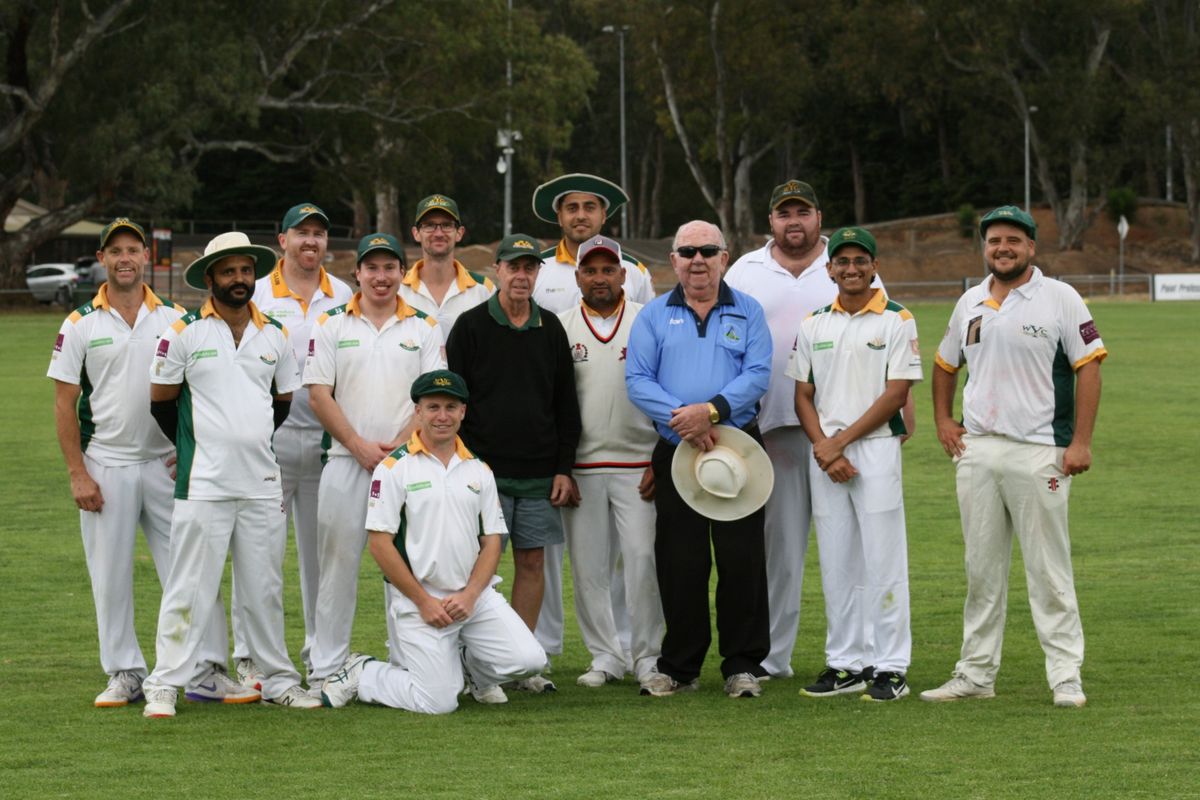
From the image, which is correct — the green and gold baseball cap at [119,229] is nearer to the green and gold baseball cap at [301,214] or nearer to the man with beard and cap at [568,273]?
the green and gold baseball cap at [301,214]

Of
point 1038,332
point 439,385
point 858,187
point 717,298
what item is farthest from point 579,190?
point 858,187

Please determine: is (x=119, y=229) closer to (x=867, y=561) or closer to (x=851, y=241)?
(x=851, y=241)

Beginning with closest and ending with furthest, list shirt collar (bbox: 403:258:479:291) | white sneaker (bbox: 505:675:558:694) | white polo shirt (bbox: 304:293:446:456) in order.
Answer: white polo shirt (bbox: 304:293:446:456), white sneaker (bbox: 505:675:558:694), shirt collar (bbox: 403:258:479:291)

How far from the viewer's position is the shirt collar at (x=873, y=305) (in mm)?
7816

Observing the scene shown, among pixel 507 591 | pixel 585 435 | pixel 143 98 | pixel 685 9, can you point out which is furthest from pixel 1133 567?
pixel 685 9

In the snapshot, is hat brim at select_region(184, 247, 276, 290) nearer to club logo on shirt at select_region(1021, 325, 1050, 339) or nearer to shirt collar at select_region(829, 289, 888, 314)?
shirt collar at select_region(829, 289, 888, 314)

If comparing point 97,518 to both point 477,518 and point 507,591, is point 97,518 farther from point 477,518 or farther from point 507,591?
point 507,591

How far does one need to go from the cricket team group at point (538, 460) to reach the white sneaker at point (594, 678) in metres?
0.02

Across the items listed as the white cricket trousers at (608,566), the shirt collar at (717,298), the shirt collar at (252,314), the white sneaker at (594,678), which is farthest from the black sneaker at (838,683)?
the shirt collar at (252,314)

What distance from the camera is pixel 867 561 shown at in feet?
25.7

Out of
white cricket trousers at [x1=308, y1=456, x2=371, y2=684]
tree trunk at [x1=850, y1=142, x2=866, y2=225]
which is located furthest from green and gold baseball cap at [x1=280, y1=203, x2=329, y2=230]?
tree trunk at [x1=850, y1=142, x2=866, y2=225]

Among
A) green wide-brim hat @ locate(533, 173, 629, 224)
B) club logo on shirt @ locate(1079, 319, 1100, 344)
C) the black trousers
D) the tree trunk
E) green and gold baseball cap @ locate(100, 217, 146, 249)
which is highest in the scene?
the tree trunk

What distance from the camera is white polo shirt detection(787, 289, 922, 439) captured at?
7.78m

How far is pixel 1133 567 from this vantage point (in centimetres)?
1159
